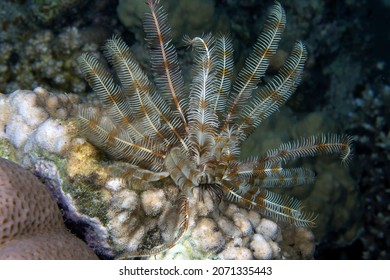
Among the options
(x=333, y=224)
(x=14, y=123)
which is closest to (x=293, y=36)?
(x=333, y=224)

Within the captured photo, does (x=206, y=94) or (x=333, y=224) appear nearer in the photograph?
(x=206, y=94)

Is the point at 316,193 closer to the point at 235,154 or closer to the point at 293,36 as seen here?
the point at 235,154

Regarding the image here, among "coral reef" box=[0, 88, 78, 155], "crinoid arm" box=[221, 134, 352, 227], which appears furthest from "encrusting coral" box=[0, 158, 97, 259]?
"crinoid arm" box=[221, 134, 352, 227]

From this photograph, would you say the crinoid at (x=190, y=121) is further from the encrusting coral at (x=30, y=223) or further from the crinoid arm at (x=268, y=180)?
the encrusting coral at (x=30, y=223)

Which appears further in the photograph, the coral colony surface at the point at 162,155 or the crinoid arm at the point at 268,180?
the crinoid arm at the point at 268,180

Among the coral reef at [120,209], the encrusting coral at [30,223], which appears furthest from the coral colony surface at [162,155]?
the encrusting coral at [30,223]

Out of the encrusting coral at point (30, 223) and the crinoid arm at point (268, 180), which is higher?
the encrusting coral at point (30, 223)

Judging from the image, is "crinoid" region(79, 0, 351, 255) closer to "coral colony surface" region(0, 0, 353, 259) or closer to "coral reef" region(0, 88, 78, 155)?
"coral colony surface" region(0, 0, 353, 259)
